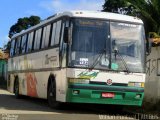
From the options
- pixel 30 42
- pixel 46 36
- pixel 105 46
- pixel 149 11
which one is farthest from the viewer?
pixel 149 11

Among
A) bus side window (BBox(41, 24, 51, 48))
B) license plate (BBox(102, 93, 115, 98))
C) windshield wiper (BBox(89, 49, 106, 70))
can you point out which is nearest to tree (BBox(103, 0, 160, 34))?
bus side window (BBox(41, 24, 51, 48))

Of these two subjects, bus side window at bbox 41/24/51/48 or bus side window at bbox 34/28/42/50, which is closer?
bus side window at bbox 41/24/51/48

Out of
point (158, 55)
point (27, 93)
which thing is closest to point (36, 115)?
point (158, 55)

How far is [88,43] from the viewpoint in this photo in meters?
15.7

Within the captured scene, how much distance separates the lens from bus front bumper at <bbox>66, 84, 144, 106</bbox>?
50.4 ft

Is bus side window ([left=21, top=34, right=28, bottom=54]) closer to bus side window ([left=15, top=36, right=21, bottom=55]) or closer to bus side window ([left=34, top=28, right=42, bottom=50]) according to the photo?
bus side window ([left=15, top=36, right=21, bottom=55])

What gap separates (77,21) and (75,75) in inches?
70.5

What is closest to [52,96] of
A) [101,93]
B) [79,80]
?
[79,80]

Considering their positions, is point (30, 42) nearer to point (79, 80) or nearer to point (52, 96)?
point (52, 96)

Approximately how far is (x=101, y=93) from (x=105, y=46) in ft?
4.98

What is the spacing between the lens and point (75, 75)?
15.4 metres

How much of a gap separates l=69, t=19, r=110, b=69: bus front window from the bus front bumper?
675 millimetres

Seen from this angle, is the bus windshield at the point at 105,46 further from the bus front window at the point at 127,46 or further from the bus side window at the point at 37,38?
the bus side window at the point at 37,38

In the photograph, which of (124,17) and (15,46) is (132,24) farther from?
(15,46)
